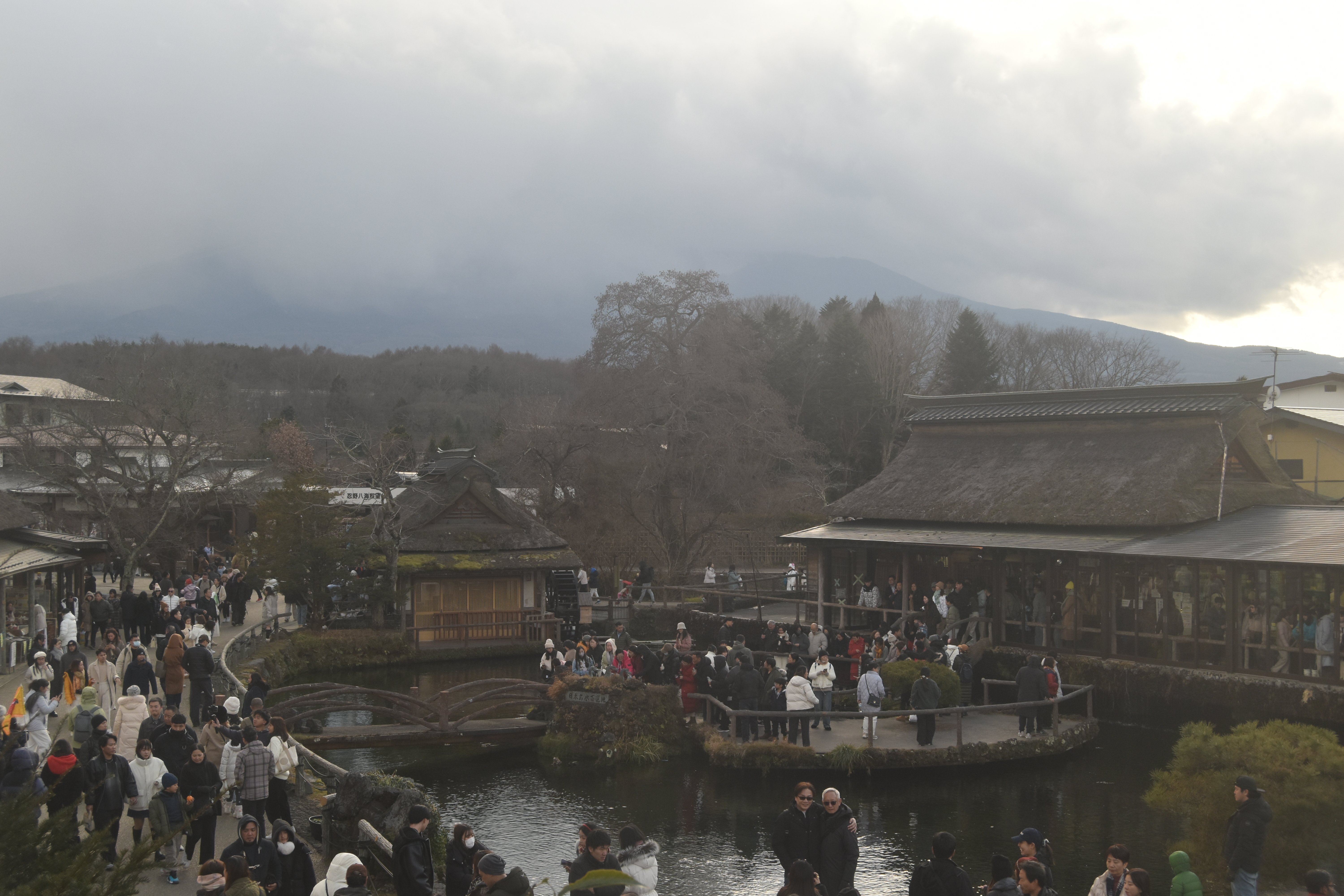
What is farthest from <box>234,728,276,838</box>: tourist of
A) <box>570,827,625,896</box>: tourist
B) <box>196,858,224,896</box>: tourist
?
<box>570,827,625,896</box>: tourist

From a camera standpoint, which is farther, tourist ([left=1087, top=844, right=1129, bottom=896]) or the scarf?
the scarf

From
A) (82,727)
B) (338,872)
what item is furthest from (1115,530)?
(82,727)

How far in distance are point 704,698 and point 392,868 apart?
12.2 m

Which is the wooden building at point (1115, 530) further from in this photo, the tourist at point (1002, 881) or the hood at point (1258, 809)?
the tourist at point (1002, 881)

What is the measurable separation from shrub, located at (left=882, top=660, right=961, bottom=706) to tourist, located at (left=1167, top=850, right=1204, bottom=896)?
39.2ft

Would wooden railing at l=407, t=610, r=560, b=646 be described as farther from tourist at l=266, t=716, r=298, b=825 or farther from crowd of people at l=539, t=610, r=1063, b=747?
tourist at l=266, t=716, r=298, b=825

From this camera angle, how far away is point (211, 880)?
8328 millimetres

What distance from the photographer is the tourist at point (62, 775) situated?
10.9m

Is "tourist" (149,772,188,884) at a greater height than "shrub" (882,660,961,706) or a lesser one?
greater

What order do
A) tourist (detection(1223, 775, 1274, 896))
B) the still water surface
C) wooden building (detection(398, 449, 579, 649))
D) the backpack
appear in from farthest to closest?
1. wooden building (detection(398, 449, 579, 649))
2. the still water surface
3. the backpack
4. tourist (detection(1223, 775, 1274, 896))

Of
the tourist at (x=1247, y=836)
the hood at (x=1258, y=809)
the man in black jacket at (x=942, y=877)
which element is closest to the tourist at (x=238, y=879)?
the man in black jacket at (x=942, y=877)

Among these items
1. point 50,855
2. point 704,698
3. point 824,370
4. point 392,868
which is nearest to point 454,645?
point 704,698

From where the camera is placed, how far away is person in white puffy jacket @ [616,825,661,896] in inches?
345

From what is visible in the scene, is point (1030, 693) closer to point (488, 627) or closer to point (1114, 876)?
point (1114, 876)
